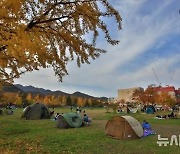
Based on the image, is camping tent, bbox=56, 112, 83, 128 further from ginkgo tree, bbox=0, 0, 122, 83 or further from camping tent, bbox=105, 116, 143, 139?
ginkgo tree, bbox=0, 0, 122, 83

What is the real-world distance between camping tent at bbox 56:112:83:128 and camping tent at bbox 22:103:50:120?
9.95 m

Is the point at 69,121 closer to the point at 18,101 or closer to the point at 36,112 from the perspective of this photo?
the point at 36,112

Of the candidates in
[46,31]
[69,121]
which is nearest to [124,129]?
[69,121]

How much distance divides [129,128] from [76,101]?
96.0 meters

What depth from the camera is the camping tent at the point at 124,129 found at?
15.7 metres

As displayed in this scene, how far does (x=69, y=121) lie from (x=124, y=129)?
22.6 feet

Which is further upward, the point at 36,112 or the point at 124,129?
the point at 36,112

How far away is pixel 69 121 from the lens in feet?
71.6

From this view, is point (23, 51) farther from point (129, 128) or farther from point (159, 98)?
point (159, 98)

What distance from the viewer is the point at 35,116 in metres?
31.7

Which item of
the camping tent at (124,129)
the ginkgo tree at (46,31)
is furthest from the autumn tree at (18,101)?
the ginkgo tree at (46,31)

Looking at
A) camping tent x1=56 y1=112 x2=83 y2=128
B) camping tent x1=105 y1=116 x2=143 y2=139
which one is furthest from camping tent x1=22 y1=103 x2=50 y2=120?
camping tent x1=105 y1=116 x2=143 y2=139

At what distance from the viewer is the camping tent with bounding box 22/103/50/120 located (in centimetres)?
3152

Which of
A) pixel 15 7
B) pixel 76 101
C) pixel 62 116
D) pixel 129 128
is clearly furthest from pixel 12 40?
pixel 76 101
